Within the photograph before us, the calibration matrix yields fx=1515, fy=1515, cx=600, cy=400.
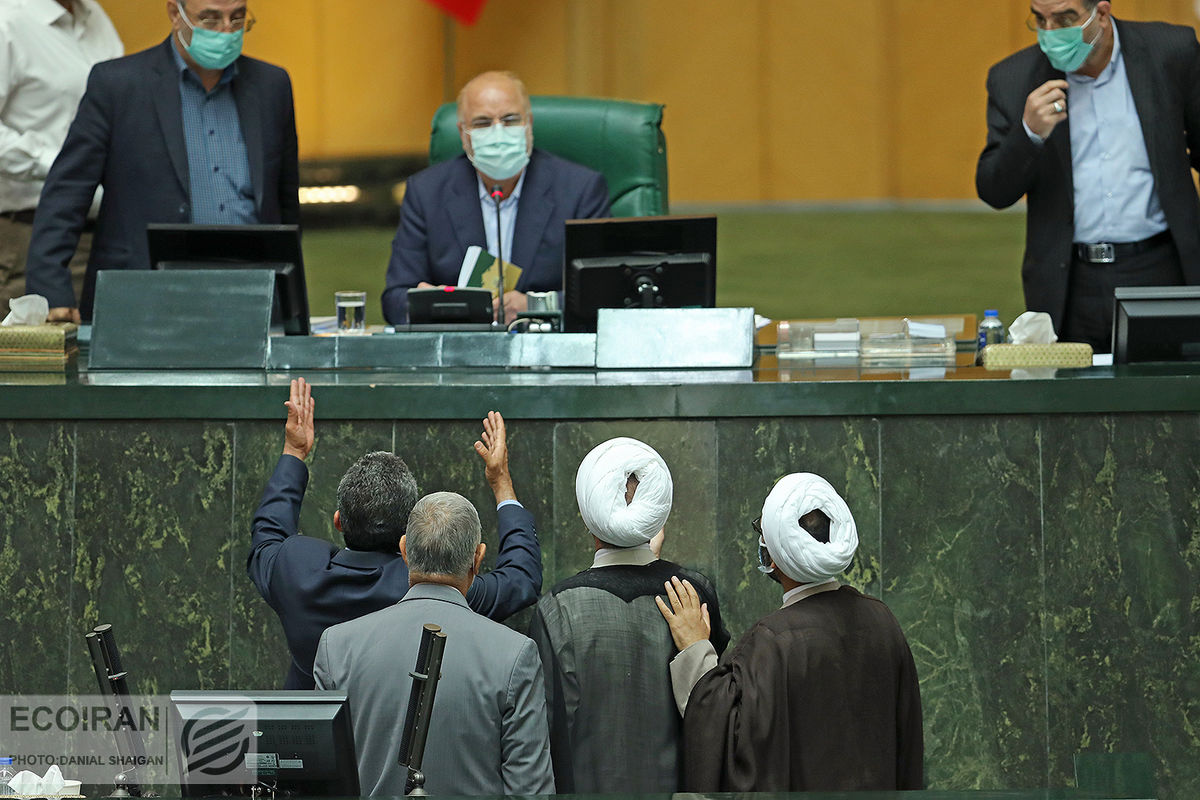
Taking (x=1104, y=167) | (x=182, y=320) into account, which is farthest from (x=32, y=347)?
(x=1104, y=167)

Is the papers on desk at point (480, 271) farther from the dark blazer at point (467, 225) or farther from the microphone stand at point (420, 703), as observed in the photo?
the microphone stand at point (420, 703)

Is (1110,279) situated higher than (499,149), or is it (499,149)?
(499,149)

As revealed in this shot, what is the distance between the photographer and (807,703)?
8.08 feet

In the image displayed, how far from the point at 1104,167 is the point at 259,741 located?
3.41 metres

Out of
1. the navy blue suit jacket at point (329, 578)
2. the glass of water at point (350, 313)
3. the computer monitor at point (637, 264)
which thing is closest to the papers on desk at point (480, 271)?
the glass of water at point (350, 313)

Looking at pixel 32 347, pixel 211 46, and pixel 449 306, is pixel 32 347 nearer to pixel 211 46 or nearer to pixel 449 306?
pixel 449 306

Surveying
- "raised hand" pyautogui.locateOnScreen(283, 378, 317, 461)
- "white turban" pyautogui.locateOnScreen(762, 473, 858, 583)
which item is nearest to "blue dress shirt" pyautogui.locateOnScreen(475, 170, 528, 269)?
"raised hand" pyautogui.locateOnScreen(283, 378, 317, 461)

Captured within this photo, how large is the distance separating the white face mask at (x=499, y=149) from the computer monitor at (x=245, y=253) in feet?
2.85

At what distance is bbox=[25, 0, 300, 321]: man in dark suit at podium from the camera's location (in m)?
4.68

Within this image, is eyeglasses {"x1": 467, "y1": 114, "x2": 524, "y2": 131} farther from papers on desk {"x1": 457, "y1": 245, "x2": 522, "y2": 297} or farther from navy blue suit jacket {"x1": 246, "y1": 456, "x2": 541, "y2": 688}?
navy blue suit jacket {"x1": 246, "y1": 456, "x2": 541, "y2": 688}

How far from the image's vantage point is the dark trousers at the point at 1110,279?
15.0 ft

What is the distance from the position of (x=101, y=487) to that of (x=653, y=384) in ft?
4.07

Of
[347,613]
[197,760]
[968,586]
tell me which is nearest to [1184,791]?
[968,586]

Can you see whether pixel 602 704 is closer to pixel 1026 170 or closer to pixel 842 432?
pixel 842 432
